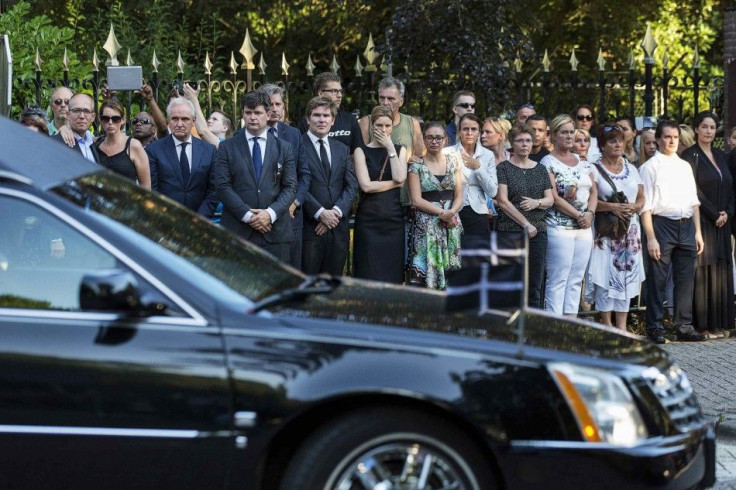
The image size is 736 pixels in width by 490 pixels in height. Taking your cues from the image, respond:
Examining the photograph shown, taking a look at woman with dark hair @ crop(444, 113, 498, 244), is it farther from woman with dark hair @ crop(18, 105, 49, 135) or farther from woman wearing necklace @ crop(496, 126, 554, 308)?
woman with dark hair @ crop(18, 105, 49, 135)

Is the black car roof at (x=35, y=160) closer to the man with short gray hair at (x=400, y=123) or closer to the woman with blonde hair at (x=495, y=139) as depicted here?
the man with short gray hair at (x=400, y=123)

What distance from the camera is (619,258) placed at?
11805 millimetres

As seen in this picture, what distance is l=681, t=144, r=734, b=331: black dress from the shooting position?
12.4 metres

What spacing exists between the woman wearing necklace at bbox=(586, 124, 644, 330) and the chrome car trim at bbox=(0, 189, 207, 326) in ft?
23.8

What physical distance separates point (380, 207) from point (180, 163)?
172 cm

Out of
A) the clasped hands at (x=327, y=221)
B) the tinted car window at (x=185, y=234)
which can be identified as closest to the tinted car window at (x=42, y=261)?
the tinted car window at (x=185, y=234)

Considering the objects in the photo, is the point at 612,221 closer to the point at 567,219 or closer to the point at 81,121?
the point at 567,219

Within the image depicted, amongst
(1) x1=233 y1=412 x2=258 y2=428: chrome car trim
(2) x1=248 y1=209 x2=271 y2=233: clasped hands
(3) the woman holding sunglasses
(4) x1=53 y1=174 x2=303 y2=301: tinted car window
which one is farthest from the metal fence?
(1) x1=233 y1=412 x2=258 y2=428: chrome car trim

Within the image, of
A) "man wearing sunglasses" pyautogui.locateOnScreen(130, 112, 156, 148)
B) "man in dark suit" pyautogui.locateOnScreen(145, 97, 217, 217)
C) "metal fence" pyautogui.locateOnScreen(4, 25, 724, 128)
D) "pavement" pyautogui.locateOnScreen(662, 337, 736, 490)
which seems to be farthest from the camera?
"metal fence" pyautogui.locateOnScreen(4, 25, 724, 128)

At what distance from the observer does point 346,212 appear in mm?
10992

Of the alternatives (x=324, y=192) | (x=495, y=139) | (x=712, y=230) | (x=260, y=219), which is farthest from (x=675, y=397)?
(x=712, y=230)

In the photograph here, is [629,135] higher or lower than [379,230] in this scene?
higher

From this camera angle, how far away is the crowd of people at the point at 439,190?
33.8ft

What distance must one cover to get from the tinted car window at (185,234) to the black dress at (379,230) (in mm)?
5172
